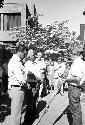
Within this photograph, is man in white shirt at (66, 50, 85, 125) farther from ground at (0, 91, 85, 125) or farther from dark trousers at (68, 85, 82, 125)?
ground at (0, 91, 85, 125)

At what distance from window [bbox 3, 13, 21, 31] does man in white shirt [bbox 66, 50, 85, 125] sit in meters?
36.7

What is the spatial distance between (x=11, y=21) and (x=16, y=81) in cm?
3732

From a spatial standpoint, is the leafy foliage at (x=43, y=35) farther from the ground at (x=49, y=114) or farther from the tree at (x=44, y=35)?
the ground at (x=49, y=114)

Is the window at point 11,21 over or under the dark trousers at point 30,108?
over

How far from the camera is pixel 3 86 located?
53.6 feet

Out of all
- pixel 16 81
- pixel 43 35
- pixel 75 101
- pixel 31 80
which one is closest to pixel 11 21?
pixel 43 35

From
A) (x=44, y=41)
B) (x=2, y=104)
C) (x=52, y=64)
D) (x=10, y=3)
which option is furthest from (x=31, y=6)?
(x=2, y=104)

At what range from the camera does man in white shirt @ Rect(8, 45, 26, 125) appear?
7273mm

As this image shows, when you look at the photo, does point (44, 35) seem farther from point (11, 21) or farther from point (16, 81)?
point (16, 81)

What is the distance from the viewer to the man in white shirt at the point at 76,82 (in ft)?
25.0

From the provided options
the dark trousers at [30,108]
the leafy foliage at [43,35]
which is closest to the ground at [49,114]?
the dark trousers at [30,108]

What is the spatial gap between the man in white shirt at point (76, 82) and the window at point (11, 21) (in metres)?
36.7

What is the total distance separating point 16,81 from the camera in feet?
24.1

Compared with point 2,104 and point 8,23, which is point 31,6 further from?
point 2,104
